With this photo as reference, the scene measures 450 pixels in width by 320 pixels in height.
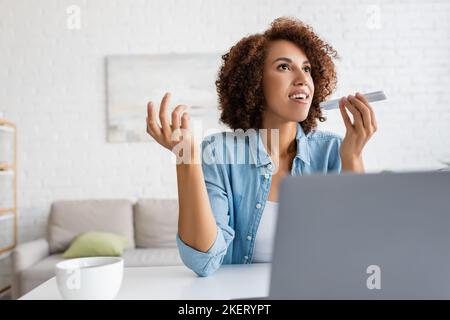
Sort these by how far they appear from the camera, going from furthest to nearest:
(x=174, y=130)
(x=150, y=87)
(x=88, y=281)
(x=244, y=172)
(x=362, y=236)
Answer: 1. (x=150, y=87)
2. (x=244, y=172)
3. (x=174, y=130)
4. (x=88, y=281)
5. (x=362, y=236)

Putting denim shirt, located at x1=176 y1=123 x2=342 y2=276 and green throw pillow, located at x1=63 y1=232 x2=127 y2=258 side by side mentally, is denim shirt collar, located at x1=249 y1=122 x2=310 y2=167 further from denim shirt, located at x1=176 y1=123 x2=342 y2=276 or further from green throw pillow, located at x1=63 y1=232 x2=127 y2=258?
green throw pillow, located at x1=63 y1=232 x2=127 y2=258

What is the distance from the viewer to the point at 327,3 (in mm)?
3223

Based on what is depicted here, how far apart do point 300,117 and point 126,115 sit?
89.8 inches

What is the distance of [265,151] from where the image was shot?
119 cm

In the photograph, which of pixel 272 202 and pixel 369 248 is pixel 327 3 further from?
pixel 369 248

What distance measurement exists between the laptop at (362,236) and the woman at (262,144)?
47cm

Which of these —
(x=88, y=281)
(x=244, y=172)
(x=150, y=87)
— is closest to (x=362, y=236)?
(x=88, y=281)

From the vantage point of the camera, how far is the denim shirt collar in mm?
1178

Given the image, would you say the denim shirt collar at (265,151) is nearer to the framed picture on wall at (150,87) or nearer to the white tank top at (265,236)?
the white tank top at (265,236)

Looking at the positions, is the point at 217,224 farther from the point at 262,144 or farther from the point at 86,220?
the point at 86,220

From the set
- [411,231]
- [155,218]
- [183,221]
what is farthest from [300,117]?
[155,218]

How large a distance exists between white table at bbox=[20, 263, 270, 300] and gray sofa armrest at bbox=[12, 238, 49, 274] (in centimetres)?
189

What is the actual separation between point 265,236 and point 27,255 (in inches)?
78.4

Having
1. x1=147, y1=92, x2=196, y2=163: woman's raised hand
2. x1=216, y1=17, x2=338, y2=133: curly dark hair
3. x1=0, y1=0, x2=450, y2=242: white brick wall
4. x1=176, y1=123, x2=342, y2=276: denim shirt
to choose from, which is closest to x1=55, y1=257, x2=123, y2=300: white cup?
x1=147, y1=92, x2=196, y2=163: woman's raised hand
